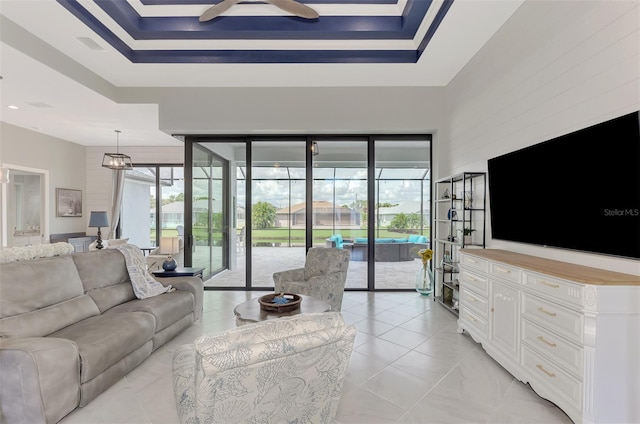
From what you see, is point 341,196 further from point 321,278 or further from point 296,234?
point 321,278

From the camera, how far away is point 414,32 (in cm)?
382

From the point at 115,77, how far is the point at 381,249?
500 centimetres

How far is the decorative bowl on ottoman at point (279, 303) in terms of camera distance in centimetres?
290

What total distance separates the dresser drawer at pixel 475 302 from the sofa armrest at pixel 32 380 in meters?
3.41

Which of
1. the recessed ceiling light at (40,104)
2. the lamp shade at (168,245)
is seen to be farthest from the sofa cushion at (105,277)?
the recessed ceiling light at (40,104)

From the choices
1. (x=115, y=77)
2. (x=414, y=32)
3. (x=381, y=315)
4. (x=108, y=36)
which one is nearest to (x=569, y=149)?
(x=414, y=32)

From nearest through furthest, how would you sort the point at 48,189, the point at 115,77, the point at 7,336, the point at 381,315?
1. the point at 7,336
2. the point at 381,315
3. the point at 115,77
4. the point at 48,189

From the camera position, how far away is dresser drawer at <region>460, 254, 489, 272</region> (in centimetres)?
308

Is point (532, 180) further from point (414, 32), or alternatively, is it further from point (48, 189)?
point (48, 189)

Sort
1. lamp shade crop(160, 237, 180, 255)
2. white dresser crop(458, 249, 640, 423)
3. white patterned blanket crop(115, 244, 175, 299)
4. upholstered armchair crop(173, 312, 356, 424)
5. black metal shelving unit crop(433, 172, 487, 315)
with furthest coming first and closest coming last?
lamp shade crop(160, 237, 180, 255) < black metal shelving unit crop(433, 172, 487, 315) < white patterned blanket crop(115, 244, 175, 299) < white dresser crop(458, 249, 640, 423) < upholstered armchair crop(173, 312, 356, 424)

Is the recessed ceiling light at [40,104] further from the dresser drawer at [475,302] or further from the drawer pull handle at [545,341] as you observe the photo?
the drawer pull handle at [545,341]

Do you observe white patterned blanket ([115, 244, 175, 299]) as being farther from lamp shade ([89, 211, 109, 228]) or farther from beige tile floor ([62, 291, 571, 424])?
lamp shade ([89, 211, 109, 228])

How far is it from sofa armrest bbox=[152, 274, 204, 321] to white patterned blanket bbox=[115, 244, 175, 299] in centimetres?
14

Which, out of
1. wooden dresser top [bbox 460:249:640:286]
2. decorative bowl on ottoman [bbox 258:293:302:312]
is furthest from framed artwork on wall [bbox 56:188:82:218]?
wooden dresser top [bbox 460:249:640:286]
